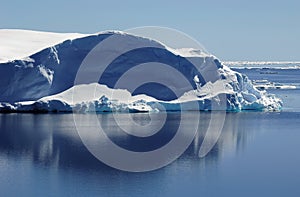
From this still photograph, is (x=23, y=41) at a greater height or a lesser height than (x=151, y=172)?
greater

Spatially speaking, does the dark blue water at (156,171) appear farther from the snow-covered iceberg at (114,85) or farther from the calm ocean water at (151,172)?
the snow-covered iceberg at (114,85)

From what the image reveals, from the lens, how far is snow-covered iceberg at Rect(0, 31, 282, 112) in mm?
28203

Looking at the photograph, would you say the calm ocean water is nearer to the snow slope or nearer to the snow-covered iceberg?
the snow-covered iceberg

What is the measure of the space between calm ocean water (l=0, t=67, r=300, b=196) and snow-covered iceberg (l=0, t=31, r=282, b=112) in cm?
Answer: 225

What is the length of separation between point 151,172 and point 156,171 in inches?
8.5

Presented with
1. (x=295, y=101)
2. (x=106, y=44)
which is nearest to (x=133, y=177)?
(x=106, y=44)

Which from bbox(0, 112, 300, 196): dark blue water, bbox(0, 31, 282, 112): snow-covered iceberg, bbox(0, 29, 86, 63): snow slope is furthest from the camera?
bbox(0, 29, 86, 63): snow slope

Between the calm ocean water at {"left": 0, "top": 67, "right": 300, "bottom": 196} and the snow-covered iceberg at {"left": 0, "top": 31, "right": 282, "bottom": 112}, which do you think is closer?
the calm ocean water at {"left": 0, "top": 67, "right": 300, "bottom": 196}

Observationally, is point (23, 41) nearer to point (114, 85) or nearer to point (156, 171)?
point (114, 85)

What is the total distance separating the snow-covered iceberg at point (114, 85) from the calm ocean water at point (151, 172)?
2.25 metres

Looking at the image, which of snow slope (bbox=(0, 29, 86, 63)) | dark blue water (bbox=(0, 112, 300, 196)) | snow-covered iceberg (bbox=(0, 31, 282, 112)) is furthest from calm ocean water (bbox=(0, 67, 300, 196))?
snow slope (bbox=(0, 29, 86, 63))

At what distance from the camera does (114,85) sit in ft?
97.9

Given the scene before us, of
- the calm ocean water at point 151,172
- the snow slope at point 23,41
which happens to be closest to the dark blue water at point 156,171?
the calm ocean water at point 151,172

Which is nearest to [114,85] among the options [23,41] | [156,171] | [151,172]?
[23,41]
